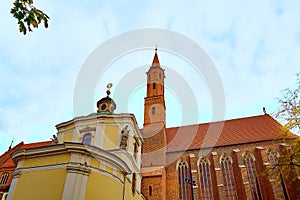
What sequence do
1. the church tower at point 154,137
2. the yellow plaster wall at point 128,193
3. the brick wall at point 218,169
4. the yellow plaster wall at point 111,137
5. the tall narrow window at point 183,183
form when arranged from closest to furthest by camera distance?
the yellow plaster wall at point 128,193 < the yellow plaster wall at point 111,137 < the brick wall at point 218,169 < the church tower at point 154,137 < the tall narrow window at point 183,183

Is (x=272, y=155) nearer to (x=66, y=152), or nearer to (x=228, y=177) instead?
(x=228, y=177)

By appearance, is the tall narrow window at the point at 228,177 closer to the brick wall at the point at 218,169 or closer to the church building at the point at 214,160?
the church building at the point at 214,160

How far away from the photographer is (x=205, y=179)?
22266mm

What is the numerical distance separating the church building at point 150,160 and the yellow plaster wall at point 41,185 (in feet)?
0.15

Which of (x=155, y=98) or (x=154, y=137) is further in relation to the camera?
(x=155, y=98)

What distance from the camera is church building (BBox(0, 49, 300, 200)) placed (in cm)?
1171

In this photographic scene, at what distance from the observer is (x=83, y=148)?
12.0 m

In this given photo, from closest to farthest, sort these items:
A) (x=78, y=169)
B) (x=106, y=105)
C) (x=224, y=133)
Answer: (x=78, y=169), (x=106, y=105), (x=224, y=133)

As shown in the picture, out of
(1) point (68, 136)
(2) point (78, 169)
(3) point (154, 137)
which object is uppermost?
(3) point (154, 137)

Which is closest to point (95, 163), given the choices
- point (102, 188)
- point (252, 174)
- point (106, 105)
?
point (102, 188)

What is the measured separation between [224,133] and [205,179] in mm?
5906

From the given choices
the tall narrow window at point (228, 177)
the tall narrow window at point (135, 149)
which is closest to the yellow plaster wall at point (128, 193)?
the tall narrow window at point (135, 149)

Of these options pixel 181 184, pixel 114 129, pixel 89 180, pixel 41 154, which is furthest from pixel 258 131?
pixel 41 154

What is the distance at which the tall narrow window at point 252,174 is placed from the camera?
66.2 feet
